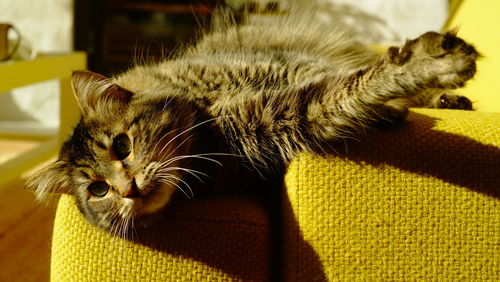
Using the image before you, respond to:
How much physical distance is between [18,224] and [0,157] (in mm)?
884

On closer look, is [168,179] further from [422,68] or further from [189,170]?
[422,68]

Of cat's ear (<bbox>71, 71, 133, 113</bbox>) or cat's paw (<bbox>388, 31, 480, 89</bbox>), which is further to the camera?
cat's ear (<bbox>71, 71, 133, 113</bbox>)

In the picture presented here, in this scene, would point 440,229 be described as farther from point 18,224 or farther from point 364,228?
point 18,224

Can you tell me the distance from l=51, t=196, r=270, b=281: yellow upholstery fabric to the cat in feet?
0.18

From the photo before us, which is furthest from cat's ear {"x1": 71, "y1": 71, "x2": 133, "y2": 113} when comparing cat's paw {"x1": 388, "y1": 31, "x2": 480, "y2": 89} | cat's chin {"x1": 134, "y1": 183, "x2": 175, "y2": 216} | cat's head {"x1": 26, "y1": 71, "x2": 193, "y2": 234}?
cat's paw {"x1": 388, "y1": 31, "x2": 480, "y2": 89}

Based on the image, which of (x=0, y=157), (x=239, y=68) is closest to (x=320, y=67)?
(x=239, y=68)

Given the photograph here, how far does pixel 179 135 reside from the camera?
94 centimetres

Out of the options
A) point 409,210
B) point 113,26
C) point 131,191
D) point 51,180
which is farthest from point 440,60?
point 113,26

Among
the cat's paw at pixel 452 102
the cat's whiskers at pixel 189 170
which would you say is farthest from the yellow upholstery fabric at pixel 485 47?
the cat's whiskers at pixel 189 170

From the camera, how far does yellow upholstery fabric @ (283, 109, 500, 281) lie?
2.38ft

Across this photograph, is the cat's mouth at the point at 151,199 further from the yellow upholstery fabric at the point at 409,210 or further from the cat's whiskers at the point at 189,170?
the yellow upholstery fabric at the point at 409,210

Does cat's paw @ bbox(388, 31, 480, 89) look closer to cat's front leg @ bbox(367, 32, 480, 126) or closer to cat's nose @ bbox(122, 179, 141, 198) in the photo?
cat's front leg @ bbox(367, 32, 480, 126)

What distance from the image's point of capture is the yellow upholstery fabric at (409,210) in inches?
28.5

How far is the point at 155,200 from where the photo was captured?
84cm
